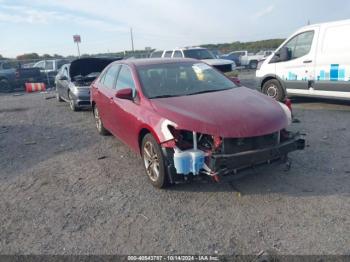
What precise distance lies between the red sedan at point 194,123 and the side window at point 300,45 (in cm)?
407

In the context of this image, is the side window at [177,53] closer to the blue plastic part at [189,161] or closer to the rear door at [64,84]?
the rear door at [64,84]

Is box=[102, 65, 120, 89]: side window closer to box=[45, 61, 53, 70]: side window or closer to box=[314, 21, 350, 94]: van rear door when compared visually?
box=[314, 21, 350, 94]: van rear door

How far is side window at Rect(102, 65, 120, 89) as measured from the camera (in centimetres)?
577

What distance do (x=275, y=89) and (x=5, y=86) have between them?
618 inches

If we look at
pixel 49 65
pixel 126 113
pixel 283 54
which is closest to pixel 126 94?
pixel 126 113

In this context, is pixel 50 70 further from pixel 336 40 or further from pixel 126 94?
pixel 126 94

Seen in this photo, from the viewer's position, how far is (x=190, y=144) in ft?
12.5

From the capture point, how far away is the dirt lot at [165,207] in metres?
3.04

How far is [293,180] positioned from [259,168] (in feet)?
2.20

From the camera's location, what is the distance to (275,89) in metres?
9.30

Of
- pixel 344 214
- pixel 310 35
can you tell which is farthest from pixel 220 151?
pixel 310 35

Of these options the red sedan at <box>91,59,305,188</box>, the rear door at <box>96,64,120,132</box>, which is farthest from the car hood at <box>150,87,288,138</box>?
the rear door at <box>96,64,120,132</box>

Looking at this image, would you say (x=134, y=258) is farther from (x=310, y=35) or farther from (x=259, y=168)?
(x=310, y=35)

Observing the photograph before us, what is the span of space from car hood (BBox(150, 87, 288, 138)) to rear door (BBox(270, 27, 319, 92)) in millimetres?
4387
